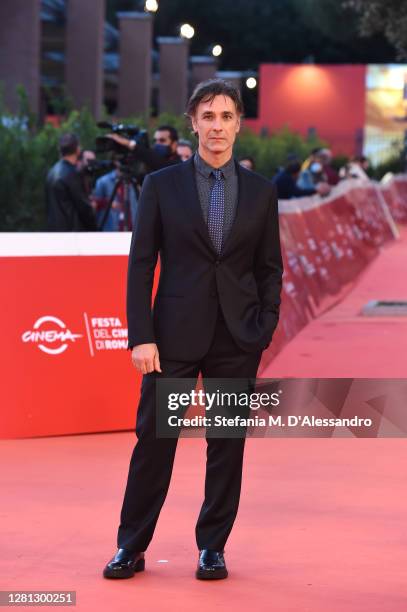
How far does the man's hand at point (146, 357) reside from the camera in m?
6.01

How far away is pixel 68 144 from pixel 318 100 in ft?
169

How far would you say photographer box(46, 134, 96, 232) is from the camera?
15539 mm

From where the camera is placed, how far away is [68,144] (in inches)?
612

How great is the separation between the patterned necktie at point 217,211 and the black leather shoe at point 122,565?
4.16ft

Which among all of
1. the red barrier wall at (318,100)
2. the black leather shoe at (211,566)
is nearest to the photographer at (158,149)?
the black leather shoe at (211,566)

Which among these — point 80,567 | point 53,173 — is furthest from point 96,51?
point 80,567

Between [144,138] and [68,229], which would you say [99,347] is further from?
[68,229]

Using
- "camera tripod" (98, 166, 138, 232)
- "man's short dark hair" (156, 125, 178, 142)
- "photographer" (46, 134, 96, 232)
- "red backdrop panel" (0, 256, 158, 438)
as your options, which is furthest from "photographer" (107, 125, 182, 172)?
"red backdrop panel" (0, 256, 158, 438)

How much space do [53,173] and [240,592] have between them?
10.3 metres

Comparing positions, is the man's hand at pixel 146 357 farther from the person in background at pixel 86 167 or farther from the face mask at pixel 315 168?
the face mask at pixel 315 168

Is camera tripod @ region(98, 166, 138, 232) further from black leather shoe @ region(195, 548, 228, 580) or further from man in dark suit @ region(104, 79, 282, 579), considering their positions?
black leather shoe @ region(195, 548, 228, 580)

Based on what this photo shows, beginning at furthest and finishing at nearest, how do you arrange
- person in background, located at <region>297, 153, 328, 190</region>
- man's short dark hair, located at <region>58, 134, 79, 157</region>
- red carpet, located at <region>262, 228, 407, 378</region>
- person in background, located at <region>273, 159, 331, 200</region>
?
person in background, located at <region>297, 153, 328, 190</region>, person in background, located at <region>273, 159, 331, 200</region>, man's short dark hair, located at <region>58, 134, 79, 157</region>, red carpet, located at <region>262, 228, 407, 378</region>

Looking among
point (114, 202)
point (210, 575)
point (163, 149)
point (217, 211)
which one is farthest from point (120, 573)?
point (114, 202)

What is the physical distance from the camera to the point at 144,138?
47.5ft
